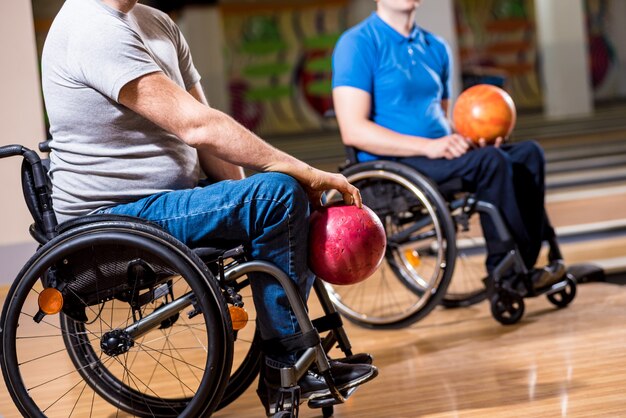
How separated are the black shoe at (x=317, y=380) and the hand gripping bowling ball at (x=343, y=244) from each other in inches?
7.7

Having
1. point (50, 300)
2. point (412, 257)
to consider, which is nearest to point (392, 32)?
point (412, 257)

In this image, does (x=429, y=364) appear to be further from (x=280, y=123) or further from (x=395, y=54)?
(x=280, y=123)

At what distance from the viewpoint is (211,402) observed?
204cm

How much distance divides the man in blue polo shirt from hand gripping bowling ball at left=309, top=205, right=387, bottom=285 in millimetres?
1014

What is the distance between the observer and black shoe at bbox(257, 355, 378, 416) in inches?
85.7

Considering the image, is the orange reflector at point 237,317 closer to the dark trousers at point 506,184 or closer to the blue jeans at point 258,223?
the blue jeans at point 258,223

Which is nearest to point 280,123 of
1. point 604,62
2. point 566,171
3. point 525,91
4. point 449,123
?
point 525,91

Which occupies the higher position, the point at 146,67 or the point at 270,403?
the point at 146,67

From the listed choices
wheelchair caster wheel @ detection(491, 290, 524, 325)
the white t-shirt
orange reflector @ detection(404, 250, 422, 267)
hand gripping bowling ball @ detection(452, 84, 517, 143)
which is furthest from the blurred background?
the white t-shirt

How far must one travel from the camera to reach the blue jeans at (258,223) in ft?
6.89

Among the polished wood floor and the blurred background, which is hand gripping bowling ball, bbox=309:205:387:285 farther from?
the blurred background

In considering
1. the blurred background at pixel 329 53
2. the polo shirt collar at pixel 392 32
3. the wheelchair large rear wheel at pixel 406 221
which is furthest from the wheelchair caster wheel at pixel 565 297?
the blurred background at pixel 329 53

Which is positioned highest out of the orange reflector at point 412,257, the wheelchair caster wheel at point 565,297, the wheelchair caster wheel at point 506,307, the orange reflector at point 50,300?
the orange reflector at point 50,300

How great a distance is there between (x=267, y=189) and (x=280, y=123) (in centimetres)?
1492
